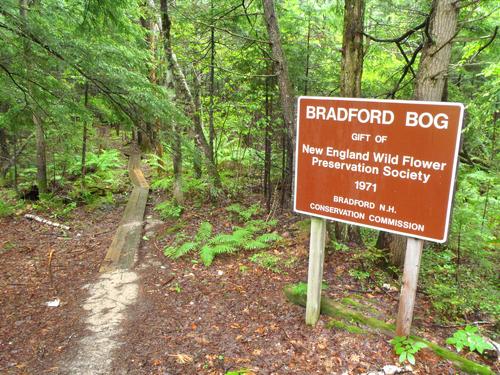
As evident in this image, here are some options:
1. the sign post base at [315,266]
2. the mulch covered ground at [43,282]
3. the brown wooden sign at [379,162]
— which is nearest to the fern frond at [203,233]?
the mulch covered ground at [43,282]

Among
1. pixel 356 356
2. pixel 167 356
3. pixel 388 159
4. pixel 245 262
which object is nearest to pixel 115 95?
pixel 245 262

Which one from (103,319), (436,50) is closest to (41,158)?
(103,319)

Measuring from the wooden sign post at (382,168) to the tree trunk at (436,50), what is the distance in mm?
1960

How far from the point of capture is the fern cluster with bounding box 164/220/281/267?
21.4ft

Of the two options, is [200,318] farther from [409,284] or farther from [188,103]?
[188,103]

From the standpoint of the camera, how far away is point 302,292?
455 centimetres

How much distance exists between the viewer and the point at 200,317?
4.75 metres

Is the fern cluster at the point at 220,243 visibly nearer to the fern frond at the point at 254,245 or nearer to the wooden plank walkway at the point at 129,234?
the fern frond at the point at 254,245

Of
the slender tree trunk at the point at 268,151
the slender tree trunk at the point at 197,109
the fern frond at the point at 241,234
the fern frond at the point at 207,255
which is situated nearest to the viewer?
the fern frond at the point at 207,255

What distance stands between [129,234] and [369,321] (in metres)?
6.18

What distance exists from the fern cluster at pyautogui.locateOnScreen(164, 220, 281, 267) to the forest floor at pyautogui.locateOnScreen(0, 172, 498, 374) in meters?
0.17

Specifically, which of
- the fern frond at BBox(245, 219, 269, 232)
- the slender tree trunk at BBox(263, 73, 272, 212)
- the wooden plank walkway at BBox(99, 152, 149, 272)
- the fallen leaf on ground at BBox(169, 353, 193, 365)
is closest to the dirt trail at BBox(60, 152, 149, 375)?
the wooden plank walkway at BBox(99, 152, 149, 272)

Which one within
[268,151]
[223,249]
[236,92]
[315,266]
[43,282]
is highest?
[236,92]

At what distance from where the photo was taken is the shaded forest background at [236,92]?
5160mm
